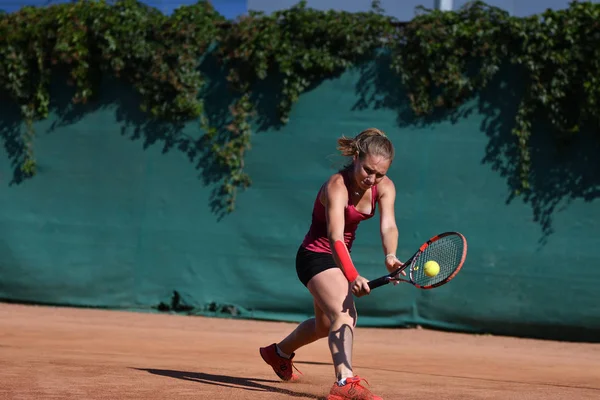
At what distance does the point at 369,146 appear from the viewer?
3.91 m

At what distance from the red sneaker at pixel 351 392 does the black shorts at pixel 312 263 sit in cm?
58

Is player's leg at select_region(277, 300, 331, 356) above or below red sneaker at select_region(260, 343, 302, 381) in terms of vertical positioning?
above

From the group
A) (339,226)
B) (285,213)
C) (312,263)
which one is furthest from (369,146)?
(285,213)

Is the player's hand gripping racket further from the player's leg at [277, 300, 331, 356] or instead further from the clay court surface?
the clay court surface

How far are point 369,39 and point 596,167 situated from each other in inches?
94.1

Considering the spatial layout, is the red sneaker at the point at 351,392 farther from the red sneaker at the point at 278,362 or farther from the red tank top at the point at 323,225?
the red sneaker at the point at 278,362

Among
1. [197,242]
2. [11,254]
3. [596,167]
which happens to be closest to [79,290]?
[11,254]

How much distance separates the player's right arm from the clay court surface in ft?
2.40

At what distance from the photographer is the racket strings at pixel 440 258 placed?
3.92m

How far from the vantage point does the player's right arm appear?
377cm

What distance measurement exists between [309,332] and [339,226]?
0.83 meters

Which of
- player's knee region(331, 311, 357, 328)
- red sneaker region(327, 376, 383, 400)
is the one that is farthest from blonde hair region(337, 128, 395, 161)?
Answer: red sneaker region(327, 376, 383, 400)

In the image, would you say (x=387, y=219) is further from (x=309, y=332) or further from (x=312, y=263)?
(x=309, y=332)

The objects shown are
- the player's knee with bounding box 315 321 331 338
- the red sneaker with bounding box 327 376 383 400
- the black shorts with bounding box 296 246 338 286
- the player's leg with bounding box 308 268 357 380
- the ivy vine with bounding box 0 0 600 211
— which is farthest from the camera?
the ivy vine with bounding box 0 0 600 211
